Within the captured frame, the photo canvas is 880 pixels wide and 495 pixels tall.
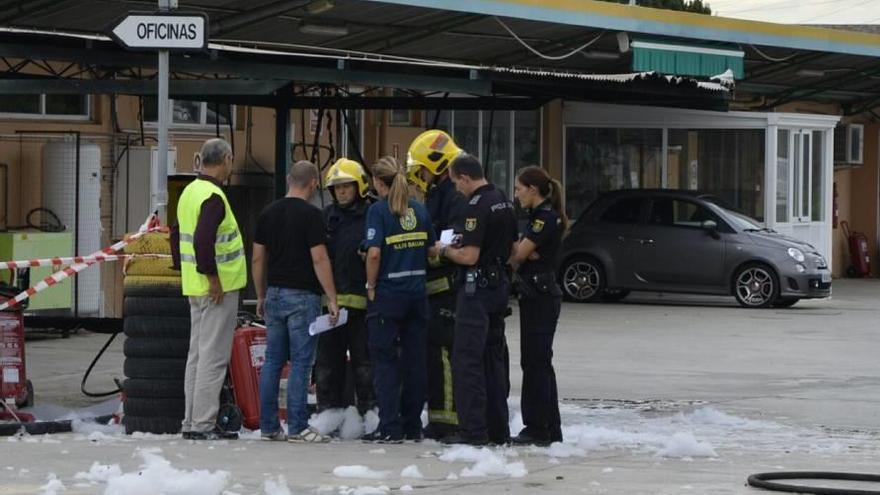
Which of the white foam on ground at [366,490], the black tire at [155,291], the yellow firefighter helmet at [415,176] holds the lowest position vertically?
the white foam on ground at [366,490]

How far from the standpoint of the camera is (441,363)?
37.2ft

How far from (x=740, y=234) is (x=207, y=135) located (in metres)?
7.76

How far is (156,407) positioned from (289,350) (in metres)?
1.00

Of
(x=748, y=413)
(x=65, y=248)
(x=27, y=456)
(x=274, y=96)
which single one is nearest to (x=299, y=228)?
(x=27, y=456)

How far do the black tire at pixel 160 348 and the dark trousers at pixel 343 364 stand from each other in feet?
2.93

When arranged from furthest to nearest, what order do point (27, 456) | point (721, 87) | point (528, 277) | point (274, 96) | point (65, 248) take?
point (721, 87) → point (65, 248) → point (274, 96) → point (528, 277) → point (27, 456)

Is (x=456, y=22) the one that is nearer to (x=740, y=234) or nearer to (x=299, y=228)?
(x=740, y=234)

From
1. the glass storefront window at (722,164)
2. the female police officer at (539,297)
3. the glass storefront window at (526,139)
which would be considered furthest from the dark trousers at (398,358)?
the glass storefront window at (526,139)

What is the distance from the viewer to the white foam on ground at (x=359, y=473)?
958 cm

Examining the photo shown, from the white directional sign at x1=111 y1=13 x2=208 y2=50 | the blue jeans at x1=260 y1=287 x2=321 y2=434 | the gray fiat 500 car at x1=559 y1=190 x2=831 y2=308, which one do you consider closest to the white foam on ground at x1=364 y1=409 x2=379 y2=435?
the blue jeans at x1=260 y1=287 x2=321 y2=434

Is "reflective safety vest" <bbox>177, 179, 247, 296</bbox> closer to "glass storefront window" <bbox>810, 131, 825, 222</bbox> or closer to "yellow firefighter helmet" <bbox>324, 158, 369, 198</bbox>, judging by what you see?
"yellow firefighter helmet" <bbox>324, 158, 369, 198</bbox>

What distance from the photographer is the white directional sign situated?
36.7ft

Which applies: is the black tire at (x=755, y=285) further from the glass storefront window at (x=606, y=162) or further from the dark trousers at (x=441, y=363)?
the dark trousers at (x=441, y=363)

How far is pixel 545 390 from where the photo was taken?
11.1m
